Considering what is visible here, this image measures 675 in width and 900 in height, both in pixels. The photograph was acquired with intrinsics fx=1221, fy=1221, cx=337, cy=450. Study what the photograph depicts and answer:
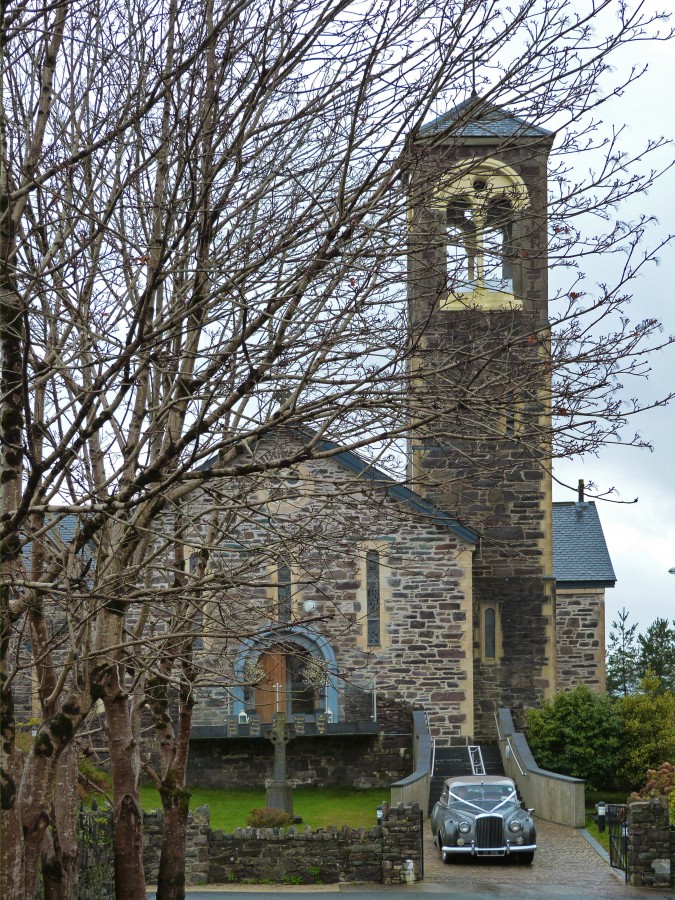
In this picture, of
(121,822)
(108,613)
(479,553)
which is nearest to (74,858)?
(121,822)

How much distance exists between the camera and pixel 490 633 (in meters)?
26.6

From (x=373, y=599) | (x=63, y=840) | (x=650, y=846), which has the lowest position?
(x=650, y=846)

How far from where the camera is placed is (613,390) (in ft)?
26.6

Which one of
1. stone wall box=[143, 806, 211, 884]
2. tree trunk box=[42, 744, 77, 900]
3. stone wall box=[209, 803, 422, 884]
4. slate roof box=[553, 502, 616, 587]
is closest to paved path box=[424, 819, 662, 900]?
stone wall box=[209, 803, 422, 884]

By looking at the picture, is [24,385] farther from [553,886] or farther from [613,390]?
[553,886]

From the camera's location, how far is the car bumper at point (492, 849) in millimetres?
18188

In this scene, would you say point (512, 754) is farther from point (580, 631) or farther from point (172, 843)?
point (172, 843)

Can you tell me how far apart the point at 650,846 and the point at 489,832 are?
2.42 meters

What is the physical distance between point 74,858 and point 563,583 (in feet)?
72.9

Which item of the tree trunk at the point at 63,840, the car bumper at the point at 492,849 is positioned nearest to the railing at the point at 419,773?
the car bumper at the point at 492,849

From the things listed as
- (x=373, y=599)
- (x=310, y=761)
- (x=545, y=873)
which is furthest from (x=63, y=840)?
(x=373, y=599)

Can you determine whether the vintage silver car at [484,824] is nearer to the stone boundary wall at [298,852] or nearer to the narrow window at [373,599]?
the stone boundary wall at [298,852]

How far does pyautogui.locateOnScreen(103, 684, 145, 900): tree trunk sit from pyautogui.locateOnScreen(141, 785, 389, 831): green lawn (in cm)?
881

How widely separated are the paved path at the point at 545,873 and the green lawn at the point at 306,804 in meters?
1.74
